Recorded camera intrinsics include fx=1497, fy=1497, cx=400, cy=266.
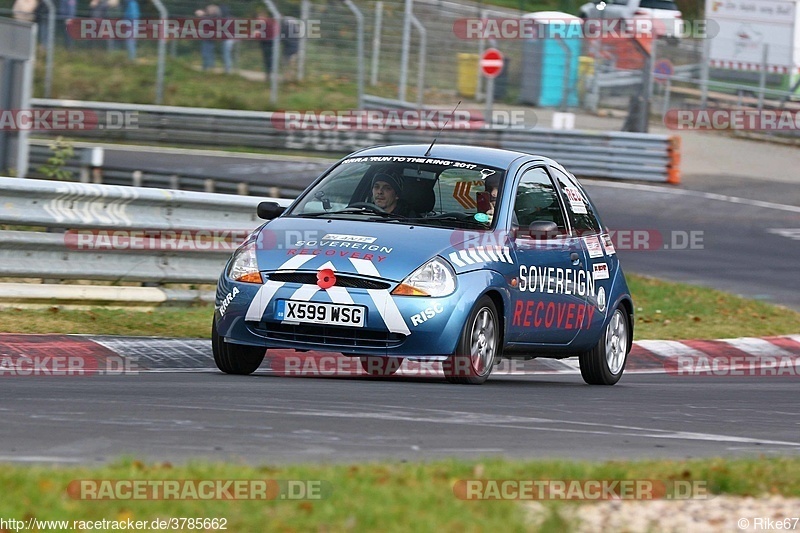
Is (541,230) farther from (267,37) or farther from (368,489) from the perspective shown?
(267,37)

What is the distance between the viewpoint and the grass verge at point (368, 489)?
15.0 ft

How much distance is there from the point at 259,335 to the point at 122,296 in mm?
3032

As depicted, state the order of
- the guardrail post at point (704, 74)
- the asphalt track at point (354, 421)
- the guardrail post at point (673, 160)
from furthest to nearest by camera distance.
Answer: the guardrail post at point (704, 74) < the guardrail post at point (673, 160) < the asphalt track at point (354, 421)

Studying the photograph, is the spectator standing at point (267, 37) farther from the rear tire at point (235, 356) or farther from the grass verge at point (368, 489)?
the grass verge at point (368, 489)

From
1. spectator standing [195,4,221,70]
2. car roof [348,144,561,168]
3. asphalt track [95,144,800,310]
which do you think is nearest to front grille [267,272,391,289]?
car roof [348,144,561,168]

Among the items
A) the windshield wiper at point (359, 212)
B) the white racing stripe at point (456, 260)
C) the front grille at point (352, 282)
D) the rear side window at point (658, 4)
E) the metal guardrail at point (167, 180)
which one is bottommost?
the metal guardrail at point (167, 180)

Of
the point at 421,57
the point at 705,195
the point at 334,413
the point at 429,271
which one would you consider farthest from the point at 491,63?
the point at 334,413

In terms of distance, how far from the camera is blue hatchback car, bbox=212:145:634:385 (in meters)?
8.79

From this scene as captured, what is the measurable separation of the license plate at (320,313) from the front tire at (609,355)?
105 inches

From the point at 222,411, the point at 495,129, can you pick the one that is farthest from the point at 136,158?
the point at 222,411

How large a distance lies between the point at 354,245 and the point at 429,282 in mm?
513

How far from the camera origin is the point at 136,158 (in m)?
28.1

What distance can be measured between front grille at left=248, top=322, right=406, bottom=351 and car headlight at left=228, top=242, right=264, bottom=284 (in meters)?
0.34

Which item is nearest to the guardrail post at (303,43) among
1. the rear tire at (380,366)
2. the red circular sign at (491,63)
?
the red circular sign at (491,63)
